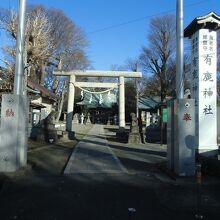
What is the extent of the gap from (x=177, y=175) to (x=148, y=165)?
3.04 metres

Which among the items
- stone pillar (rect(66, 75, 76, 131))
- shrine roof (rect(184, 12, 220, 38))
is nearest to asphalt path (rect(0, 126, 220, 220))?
shrine roof (rect(184, 12, 220, 38))

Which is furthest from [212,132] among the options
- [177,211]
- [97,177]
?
[177,211]

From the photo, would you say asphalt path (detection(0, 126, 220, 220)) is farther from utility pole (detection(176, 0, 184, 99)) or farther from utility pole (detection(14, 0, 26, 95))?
utility pole (detection(14, 0, 26, 95))

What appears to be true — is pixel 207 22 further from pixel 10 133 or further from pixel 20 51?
pixel 10 133

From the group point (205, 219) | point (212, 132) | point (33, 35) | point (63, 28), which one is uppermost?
point (63, 28)

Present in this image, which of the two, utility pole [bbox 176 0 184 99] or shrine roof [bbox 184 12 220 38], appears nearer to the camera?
utility pole [bbox 176 0 184 99]

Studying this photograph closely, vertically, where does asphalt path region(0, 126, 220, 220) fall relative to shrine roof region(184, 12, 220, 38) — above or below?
below

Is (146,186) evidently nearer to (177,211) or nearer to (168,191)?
(168,191)

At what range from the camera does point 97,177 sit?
13.1 m

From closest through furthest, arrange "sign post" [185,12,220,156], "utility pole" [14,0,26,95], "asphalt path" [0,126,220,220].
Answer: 1. "asphalt path" [0,126,220,220]
2. "utility pole" [14,0,26,95]
3. "sign post" [185,12,220,156]

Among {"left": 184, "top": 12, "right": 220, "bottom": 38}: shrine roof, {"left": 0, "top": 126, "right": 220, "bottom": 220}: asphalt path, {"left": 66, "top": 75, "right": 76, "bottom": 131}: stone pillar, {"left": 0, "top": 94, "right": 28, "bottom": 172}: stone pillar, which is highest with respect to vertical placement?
{"left": 184, "top": 12, "right": 220, "bottom": 38}: shrine roof

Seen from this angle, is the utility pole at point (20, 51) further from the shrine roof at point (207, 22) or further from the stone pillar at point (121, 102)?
the stone pillar at point (121, 102)

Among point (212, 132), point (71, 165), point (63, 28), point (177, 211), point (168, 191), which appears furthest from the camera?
point (63, 28)

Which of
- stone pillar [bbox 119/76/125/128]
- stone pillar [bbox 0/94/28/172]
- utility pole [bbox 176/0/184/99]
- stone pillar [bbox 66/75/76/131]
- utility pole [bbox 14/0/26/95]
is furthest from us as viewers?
stone pillar [bbox 119/76/125/128]
